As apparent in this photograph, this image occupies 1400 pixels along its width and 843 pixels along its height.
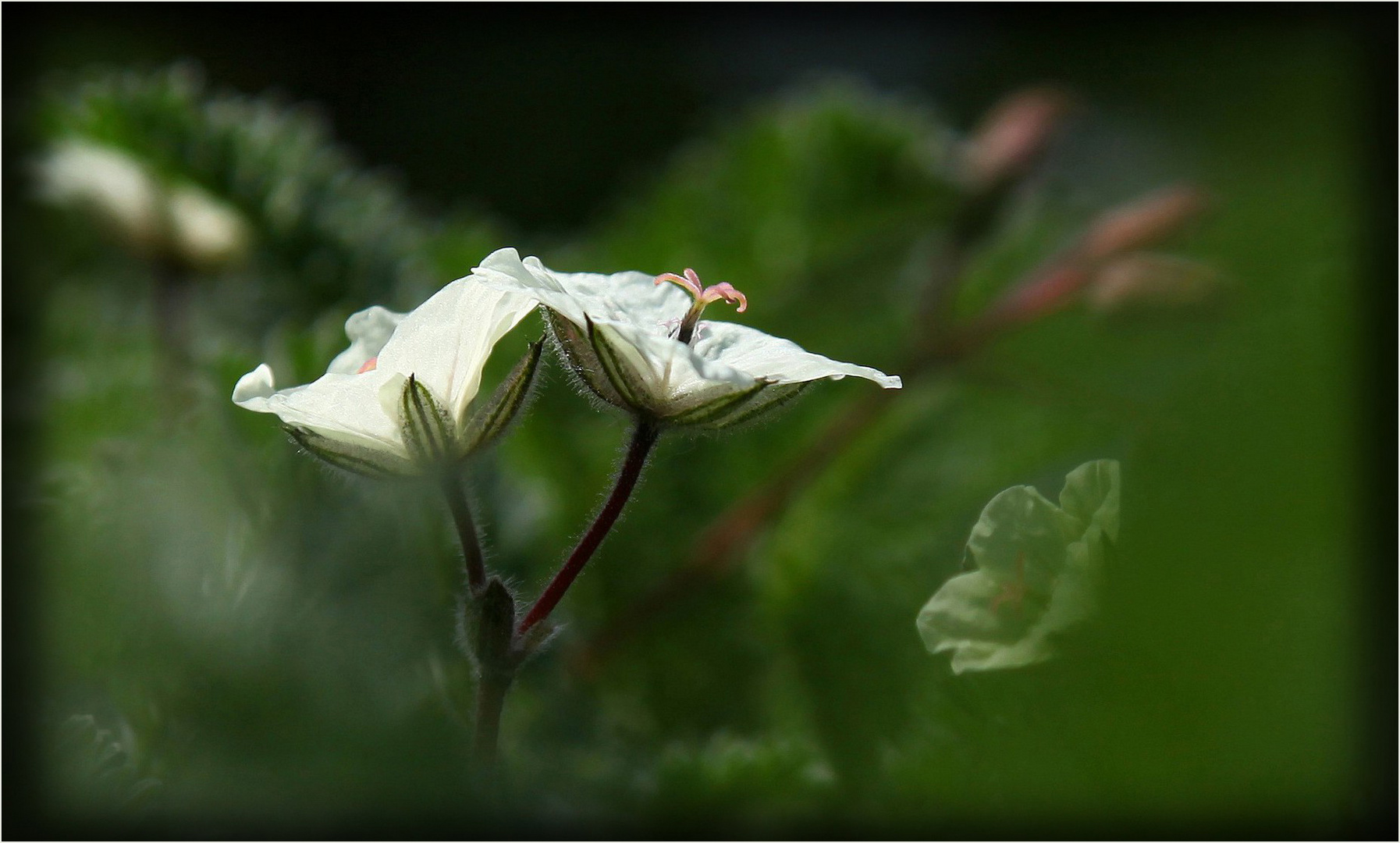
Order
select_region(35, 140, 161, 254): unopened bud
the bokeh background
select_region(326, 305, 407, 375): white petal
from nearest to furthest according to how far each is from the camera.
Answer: the bokeh background < select_region(326, 305, 407, 375): white petal < select_region(35, 140, 161, 254): unopened bud

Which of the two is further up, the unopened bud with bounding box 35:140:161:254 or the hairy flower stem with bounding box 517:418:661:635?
the unopened bud with bounding box 35:140:161:254

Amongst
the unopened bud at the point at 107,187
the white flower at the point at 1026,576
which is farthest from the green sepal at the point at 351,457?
the unopened bud at the point at 107,187

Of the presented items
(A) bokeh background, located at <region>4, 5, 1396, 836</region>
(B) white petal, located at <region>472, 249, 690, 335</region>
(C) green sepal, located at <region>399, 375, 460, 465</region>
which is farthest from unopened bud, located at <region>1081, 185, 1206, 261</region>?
(C) green sepal, located at <region>399, 375, 460, 465</region>

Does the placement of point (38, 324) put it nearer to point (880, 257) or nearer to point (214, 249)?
point (214, 249)

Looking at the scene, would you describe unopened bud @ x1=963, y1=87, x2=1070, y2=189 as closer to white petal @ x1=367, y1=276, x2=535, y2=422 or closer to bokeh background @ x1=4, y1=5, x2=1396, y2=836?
bokeh background @ x1=4, y1=5, x2=1396, y2=836

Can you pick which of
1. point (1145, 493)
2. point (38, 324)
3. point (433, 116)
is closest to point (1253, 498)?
point (1145, 493)

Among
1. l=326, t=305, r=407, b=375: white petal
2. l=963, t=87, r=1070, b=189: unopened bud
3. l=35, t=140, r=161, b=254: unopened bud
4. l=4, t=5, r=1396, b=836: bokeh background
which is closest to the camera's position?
l=4, t=5, r=1396, b=836: bokeh background

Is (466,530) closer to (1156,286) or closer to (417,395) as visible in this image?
(417,395)

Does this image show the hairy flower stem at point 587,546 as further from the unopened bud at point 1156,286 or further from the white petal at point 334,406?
the unopened bud at point 1156,286
